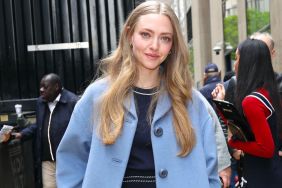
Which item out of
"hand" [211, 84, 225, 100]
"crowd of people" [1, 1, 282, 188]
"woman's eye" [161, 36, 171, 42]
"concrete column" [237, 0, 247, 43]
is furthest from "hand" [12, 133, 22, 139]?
"concrete column" [237, 0, 247, 43]

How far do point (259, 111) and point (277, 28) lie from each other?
12.6 metres

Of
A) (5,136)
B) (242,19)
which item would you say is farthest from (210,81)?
(242,19)

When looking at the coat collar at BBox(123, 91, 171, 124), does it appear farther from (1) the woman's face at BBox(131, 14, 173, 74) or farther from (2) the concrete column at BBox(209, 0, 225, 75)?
(2) the concrete column at BBox(209, 0, 225, 75)

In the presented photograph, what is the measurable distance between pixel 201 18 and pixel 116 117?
3198 cm

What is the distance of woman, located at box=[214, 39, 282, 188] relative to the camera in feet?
13.4

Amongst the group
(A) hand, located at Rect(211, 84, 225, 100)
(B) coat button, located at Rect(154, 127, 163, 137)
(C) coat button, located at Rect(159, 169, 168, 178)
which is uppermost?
(B) coat button, located at Rect(154, 127, 163, 137)

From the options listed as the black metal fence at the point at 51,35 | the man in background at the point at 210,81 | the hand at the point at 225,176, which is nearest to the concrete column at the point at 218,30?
the man in background at the point at 210,81

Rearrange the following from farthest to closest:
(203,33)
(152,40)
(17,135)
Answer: (203,33) < (17,135) < (152,40)

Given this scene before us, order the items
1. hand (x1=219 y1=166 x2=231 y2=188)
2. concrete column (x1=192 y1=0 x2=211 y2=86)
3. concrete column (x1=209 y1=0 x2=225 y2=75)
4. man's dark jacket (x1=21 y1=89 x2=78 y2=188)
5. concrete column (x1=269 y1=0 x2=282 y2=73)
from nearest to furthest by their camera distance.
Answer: hand (x1=219 y1=166 x2=231 y2=188), man's dark jacket (x1=21 y1=89 x2=78 y2=188), concrete column (x1=269 y1=0 x2=282 y2=73), concrete column (x1=209 y1=0 x2=225 y2=75), concrete column (x1=192 y1=0 x2=211 y2=86)

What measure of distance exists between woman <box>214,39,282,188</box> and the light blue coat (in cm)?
134

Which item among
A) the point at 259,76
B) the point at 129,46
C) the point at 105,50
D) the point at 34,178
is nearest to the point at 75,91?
the point at 105,50

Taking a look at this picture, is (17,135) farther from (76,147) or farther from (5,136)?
(76,147)

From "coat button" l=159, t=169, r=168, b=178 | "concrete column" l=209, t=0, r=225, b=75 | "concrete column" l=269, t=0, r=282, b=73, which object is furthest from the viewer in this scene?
"concrete column" l=209, t=0, r=225, b=75

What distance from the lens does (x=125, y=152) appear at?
8.77 ft
